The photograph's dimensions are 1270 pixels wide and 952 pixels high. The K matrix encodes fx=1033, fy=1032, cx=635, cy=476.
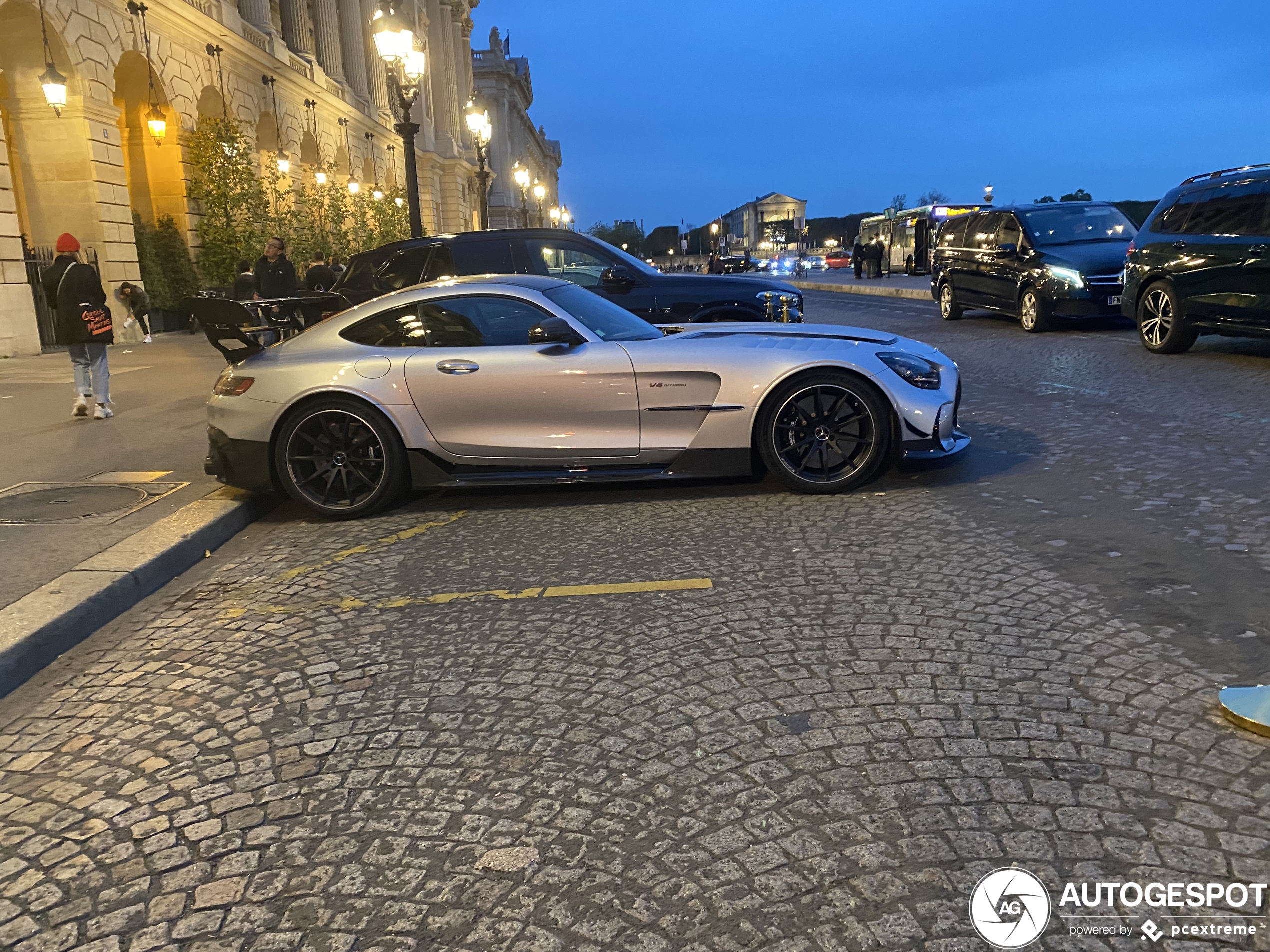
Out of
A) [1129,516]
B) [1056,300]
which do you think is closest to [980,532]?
[1129,516]

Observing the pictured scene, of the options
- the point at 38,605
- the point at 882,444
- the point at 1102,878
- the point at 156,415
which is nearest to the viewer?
the point at 1102,878

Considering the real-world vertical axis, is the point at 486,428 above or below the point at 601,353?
below

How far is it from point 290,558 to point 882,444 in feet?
11.2

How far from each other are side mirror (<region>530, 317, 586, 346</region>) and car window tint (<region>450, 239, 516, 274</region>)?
4.52m

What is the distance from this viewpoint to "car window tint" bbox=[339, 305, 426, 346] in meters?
6.39

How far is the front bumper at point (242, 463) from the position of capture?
20.7 ft

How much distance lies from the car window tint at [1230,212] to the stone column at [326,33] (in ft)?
A: 117

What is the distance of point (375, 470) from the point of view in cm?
627

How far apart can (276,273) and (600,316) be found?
1085 cm

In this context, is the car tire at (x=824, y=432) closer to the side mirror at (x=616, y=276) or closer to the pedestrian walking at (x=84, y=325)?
the side mirror at (x=616, y=276)

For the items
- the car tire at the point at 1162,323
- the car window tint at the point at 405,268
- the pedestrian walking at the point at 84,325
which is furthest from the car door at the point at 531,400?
the car tire at the point at 1162,323

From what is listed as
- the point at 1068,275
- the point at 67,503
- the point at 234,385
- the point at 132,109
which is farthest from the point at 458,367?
the point at 132,109

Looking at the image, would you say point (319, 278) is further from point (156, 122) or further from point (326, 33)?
point (326, 33)

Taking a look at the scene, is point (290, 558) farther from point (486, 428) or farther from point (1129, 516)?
point (1129, 516)
